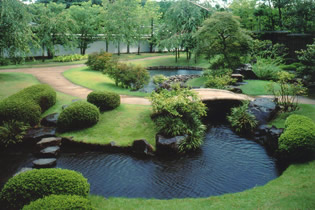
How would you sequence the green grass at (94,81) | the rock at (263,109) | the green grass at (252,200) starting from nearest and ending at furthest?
the green grass at (252,200) < the rock at (263,109) < the green grass at (94,81)

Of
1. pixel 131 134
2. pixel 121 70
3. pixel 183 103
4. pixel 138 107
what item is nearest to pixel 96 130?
pixel 131 134

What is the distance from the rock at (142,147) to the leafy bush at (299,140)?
4.29 m

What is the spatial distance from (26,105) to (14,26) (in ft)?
23.7

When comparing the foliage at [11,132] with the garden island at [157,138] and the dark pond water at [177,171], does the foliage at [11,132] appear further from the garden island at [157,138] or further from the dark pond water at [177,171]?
the dark pond water at [177,171]

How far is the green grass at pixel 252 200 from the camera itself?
242 inches

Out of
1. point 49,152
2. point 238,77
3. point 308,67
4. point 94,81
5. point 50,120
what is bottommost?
point 49,152

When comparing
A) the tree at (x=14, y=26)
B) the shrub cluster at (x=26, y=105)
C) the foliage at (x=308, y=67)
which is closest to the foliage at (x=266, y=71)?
the foliage at (x=308, y=67)

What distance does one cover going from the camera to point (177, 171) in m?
8.67

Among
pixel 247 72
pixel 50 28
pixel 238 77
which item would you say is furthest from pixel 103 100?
pixel 50 28

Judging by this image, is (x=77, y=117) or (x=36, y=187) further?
(x=77, y=117)

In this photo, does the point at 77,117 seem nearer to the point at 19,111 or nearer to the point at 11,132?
the point at 19,111

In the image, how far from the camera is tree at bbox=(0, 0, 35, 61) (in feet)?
52.2

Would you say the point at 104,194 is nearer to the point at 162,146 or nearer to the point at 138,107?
the point at 162,146

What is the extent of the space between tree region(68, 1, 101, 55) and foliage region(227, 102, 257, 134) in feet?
84.6
